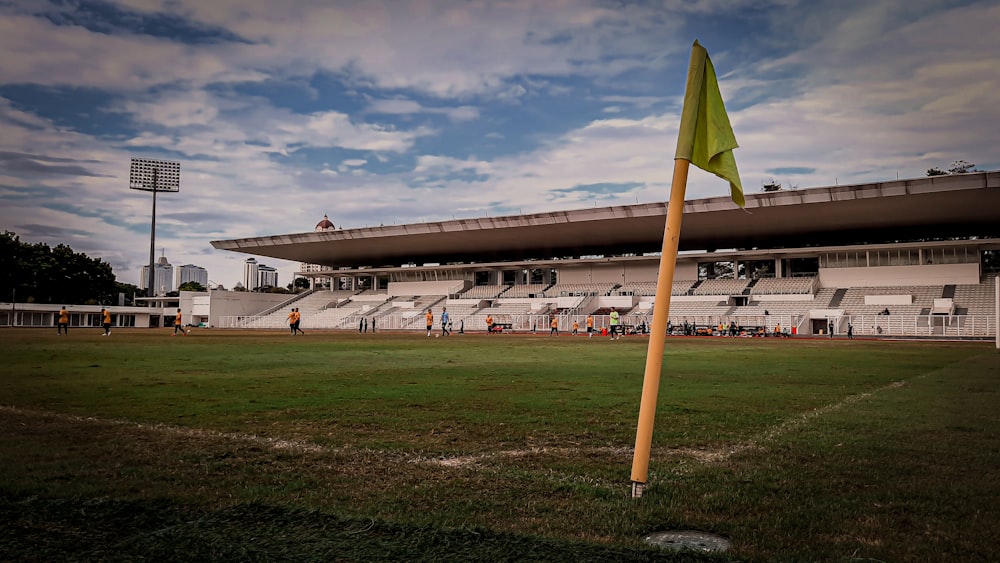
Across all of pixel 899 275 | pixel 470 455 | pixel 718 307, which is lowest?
pixel 470 455

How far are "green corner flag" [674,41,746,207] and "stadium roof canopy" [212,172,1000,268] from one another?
28.7 meters

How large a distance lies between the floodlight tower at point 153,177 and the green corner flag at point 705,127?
8412 centimetres

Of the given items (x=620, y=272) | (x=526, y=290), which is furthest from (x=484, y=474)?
(x=526, y=290)

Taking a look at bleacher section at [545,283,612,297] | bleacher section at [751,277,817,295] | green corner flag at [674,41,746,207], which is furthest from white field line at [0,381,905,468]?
bleacher section at [545,283,612,297]

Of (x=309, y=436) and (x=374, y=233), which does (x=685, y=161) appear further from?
(x=374, y=233)

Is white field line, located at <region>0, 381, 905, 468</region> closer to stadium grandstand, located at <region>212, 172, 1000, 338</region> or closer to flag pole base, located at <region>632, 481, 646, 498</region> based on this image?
flag pole base, located at <region>632, 481, 646, 498</region>

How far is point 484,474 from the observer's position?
14.6ft

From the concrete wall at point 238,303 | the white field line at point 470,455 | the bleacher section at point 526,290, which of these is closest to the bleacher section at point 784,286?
the bleacher section at point 526,290

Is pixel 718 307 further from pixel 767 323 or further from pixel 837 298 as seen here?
pixel 837 298

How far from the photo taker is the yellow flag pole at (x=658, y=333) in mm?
3887

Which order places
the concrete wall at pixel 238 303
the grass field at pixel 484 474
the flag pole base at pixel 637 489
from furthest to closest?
the concrete wall at pixel 238 303, the flag pole base at pixel 637 489, the grass field at pixel 484 474

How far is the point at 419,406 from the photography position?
782 centimetres

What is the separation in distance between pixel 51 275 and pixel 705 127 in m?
81.3

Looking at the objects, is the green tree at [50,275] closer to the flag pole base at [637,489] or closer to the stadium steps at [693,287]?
the stadium steps at [693,287]
